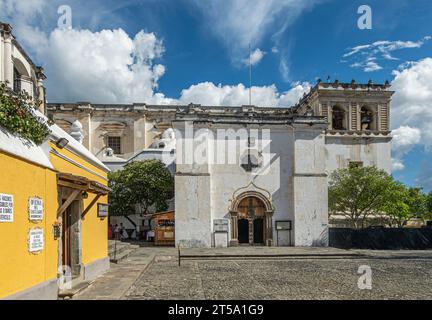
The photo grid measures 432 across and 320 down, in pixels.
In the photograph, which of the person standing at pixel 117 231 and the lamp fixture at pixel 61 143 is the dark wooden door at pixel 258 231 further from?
the lamp fixture at pixel 61 143

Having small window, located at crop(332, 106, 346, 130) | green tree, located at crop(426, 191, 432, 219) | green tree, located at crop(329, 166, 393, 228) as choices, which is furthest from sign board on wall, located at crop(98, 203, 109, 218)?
green tree, located at crop(426, 191, 432, 219)

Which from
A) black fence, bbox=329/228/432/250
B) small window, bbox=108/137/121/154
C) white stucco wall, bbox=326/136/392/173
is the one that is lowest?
black fence, bbox=329/228/432/250

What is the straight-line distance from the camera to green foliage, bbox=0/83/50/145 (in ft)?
20.6

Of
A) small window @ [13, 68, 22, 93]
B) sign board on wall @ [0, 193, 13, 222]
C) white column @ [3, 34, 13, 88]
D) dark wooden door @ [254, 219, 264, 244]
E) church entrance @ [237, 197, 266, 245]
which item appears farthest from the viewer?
dark wooden door @ [254, 219, 264, 244]

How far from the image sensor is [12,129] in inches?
253

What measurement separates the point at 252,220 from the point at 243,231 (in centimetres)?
74

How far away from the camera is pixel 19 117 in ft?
21.5

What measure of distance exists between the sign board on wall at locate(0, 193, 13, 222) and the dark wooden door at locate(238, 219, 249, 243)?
17.8 m

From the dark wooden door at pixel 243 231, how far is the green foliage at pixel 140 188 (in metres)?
5.89

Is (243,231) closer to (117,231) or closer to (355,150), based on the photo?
(117,231)

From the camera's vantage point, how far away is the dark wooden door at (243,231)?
2298 cm

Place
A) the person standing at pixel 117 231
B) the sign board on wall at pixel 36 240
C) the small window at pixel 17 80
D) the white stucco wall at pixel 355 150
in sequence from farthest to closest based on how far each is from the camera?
the white stucco wall at pixel 355 150 → the person standing at pixel 117 231 → the small window at pixel 17 80 → the sign board on wall at pixel 36 240

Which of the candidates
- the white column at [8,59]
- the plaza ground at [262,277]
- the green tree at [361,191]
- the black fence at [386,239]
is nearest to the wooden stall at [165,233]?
the plaza ground at [262,277]

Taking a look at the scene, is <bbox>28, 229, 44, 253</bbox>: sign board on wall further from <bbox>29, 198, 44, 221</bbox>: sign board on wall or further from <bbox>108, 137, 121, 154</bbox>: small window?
<bbox>108, 137, 121, 154</bbox>: small window
